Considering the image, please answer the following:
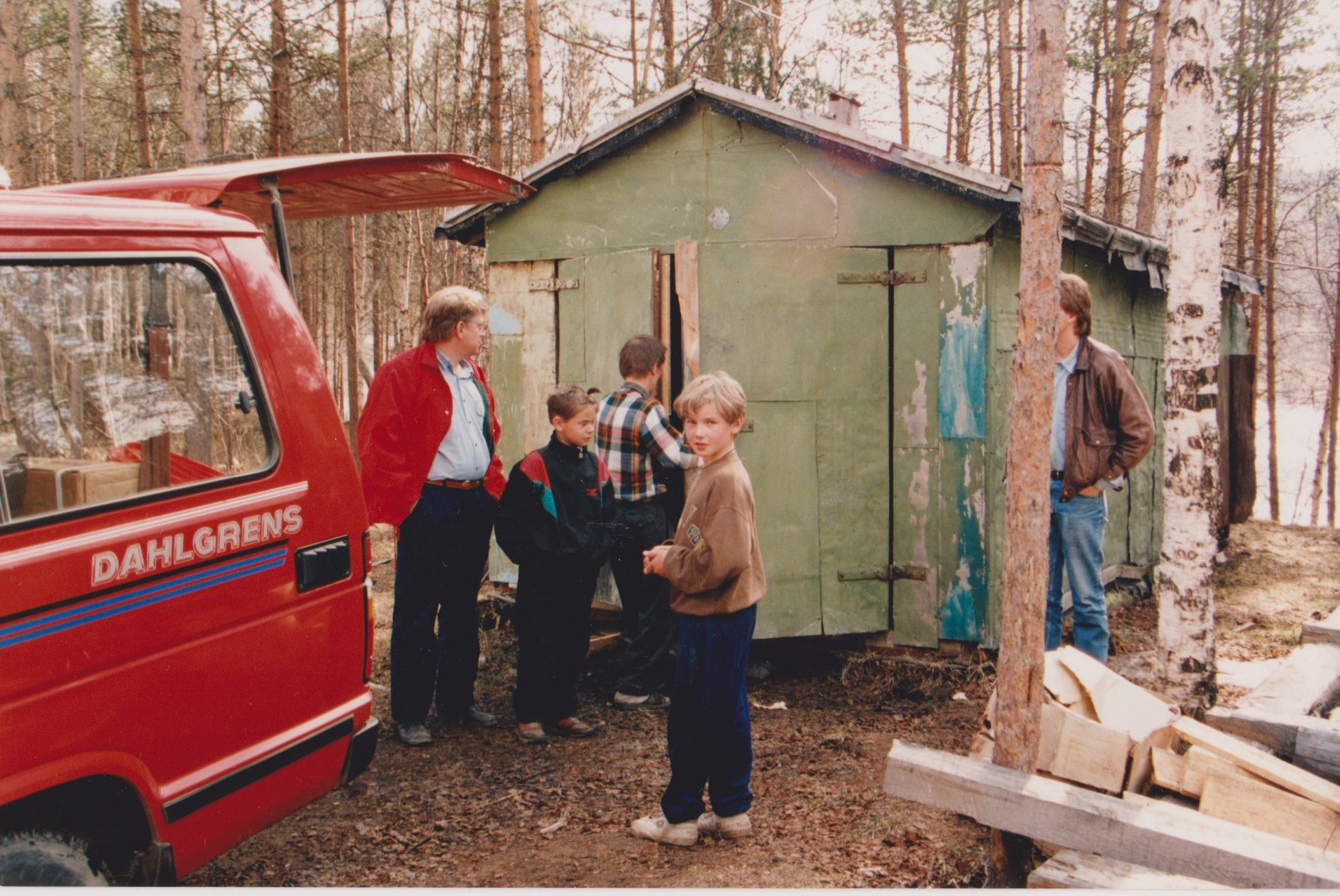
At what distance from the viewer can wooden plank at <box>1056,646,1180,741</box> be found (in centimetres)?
362

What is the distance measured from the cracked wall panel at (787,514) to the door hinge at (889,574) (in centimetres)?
21

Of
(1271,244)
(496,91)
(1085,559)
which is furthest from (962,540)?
(1271,244)

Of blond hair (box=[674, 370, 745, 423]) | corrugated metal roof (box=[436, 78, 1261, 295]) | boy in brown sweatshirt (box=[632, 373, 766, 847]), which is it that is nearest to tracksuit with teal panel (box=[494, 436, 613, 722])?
boy in brown sweatshirt (box=[632, 373, 766, 847])

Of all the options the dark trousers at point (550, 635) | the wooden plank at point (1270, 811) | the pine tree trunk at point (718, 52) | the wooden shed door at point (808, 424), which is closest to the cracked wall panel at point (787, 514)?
the wooden shed door at point (808, 424)

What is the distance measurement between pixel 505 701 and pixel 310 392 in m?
3.09

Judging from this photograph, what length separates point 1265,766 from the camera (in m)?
3.42

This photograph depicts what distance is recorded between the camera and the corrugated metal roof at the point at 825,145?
18.2 feet

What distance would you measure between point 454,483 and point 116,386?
212 cm

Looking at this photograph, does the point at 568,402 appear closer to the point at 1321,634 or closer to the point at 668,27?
the point at 1321,634

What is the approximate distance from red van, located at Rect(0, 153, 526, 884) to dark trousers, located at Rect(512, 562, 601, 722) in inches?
63.9

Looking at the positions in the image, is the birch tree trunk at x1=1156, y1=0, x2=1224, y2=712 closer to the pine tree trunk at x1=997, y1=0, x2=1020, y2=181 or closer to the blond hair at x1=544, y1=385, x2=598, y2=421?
the blond hair at x1=544, y1=385, x2=598, y2=421

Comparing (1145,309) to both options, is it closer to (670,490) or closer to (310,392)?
(670,490)

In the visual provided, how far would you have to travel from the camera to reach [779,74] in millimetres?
12656

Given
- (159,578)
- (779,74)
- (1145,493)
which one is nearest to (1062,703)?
(159,578)
